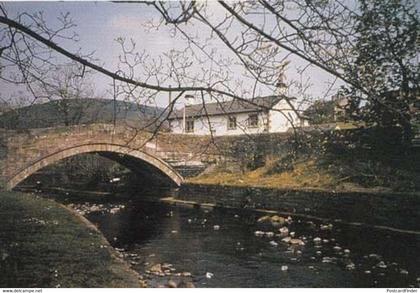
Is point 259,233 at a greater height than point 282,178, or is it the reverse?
point 282,178

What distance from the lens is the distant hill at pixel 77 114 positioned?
5.90 feet

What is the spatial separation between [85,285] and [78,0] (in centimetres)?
139

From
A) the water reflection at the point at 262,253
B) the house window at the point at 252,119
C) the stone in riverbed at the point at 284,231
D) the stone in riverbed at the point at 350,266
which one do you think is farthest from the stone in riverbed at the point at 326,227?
the house window at the point at 252,119

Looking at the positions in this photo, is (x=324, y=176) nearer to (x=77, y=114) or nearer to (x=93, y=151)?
(x=93, y=151)

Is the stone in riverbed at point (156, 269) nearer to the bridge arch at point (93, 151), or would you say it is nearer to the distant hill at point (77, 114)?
the distant hill at point (77, 114)

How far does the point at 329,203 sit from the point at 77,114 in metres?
3.46

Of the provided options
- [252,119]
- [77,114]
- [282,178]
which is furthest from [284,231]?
[77,114]

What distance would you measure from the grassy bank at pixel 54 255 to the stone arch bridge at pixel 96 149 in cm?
147

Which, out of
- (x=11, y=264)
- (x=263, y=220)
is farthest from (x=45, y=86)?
(x=263, y=220)

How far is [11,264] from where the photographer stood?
237cm

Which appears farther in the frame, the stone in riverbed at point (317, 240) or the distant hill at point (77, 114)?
the stone in riverbed at point (317, 240)

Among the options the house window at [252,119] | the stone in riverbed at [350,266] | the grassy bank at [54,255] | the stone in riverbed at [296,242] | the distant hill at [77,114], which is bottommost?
the stone in riverbed at [350,266]

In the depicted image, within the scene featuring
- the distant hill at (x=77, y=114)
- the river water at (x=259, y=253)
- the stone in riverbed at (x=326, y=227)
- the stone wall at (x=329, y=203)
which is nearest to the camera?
the distant hill at (x=77, y=114)

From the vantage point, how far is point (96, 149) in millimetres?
6398
